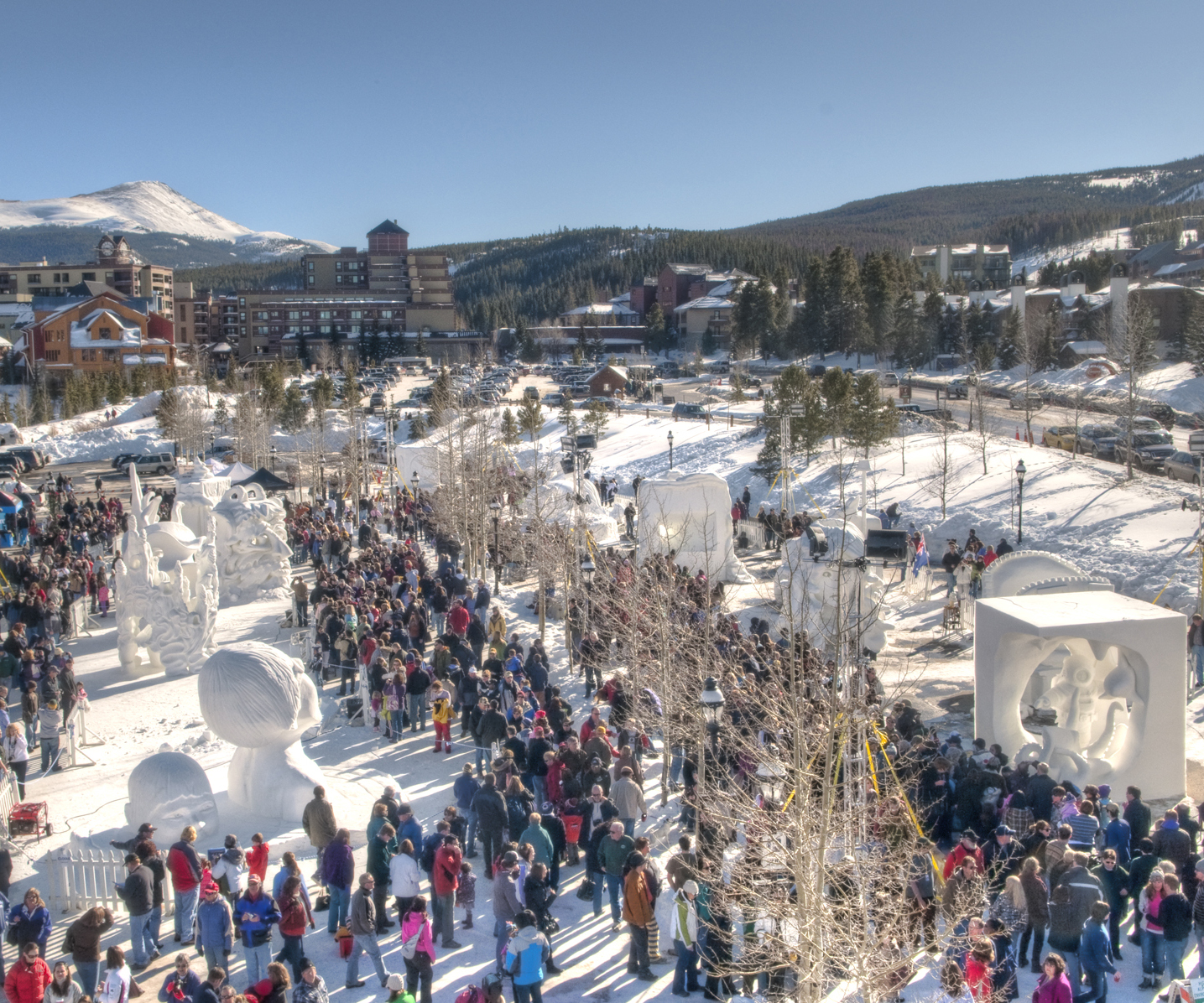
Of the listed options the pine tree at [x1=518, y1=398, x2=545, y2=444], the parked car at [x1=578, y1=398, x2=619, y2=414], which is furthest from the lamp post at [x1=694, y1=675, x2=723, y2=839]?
the parked car at [x1=578, y1=398, x2=619, y2=414]

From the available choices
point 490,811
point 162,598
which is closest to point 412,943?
point 490,811

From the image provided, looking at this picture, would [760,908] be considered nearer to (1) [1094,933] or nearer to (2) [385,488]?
(1) [1094,933]

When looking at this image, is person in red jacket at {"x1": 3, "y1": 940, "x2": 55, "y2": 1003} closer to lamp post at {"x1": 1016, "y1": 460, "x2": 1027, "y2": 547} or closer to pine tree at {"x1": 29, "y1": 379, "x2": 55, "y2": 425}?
lamp post at {"x1": 1016, "y1": 460, "x2": 1027, "y2": 547}

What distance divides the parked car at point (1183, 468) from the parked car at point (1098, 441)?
214cm

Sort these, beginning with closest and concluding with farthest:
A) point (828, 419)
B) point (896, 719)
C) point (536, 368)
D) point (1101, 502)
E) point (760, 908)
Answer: point (760, 908) → point (896, 719) → point (1101, 502) → point (828, 419) → point (536, 368)

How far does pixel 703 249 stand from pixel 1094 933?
122m

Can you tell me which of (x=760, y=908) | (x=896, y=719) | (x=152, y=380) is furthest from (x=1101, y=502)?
(x=152, y=380)

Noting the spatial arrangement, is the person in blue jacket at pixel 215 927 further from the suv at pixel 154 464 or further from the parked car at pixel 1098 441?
the suv at pixel 154 464

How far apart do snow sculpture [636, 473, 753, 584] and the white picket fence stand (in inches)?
550

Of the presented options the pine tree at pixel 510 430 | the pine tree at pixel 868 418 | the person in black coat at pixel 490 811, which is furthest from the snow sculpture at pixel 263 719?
the pine tree at pixel 510 430

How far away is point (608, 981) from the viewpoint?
8.11 metres

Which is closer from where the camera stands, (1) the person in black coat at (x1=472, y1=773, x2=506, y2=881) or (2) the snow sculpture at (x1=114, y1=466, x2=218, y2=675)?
(1) the person in black coat at (x1=472, y1=773, x2=506, y2=881)

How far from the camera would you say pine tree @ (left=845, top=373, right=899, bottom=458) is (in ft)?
112

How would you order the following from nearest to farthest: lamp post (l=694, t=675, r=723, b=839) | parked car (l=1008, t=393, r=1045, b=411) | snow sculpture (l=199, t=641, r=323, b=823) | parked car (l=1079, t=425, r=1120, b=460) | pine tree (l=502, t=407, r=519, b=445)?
1. lamp post (l=694, t=675, r=723, b=839)
2. snow sculpture (l=199, t=641, r=323, b=823)
3. parked car (l=1079, t=425, r=1120, b=460)
4. parked car (l=1008, t=393, r=1045, b=411)
5. pine tree (l=502, t=407, r=519, b=445)
